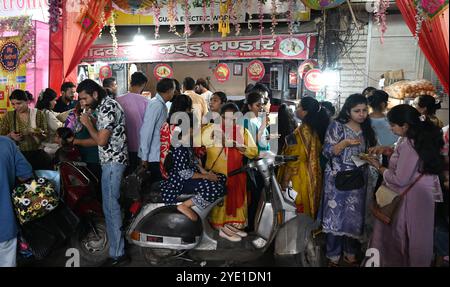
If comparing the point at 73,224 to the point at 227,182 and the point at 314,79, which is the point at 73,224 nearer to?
the point at 227,182

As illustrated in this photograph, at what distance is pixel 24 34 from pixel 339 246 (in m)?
8.03

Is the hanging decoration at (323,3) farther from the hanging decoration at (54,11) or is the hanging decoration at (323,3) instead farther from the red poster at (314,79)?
the hanging decoration at (54,11)

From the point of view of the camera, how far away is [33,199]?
3.61 m

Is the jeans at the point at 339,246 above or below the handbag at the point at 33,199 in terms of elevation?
below

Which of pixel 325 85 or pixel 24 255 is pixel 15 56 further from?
pixel 325 85

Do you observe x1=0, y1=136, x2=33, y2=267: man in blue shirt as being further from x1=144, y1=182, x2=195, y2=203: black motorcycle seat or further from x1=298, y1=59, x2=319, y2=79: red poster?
x1=298, y1=59, x2=319, y2=79: red poster

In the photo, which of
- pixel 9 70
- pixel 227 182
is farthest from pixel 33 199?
pixel 9 70

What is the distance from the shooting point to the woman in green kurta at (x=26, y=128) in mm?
4676

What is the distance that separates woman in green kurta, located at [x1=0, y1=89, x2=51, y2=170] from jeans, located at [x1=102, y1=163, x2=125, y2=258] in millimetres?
1383

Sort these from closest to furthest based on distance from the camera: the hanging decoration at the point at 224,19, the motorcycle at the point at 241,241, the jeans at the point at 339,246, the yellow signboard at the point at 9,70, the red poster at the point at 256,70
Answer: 1. the motorcycle at the point at 241,241
2. the jeans at the point at 339,246
3. the hanging decoration at the point at 224,19
4. the red poster at the point at 256,70
5. the yellow signboard at the point at 9,70

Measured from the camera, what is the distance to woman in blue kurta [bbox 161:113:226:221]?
375cm

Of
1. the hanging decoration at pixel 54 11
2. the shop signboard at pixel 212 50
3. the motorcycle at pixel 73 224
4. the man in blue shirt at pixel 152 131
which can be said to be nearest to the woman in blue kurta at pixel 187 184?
the man in blue shirt at pixel 152 131

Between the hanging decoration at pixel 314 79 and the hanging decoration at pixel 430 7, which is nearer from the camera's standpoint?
the hanging decoration at pixel 430 7

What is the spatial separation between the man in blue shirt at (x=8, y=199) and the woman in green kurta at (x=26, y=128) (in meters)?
1.21
